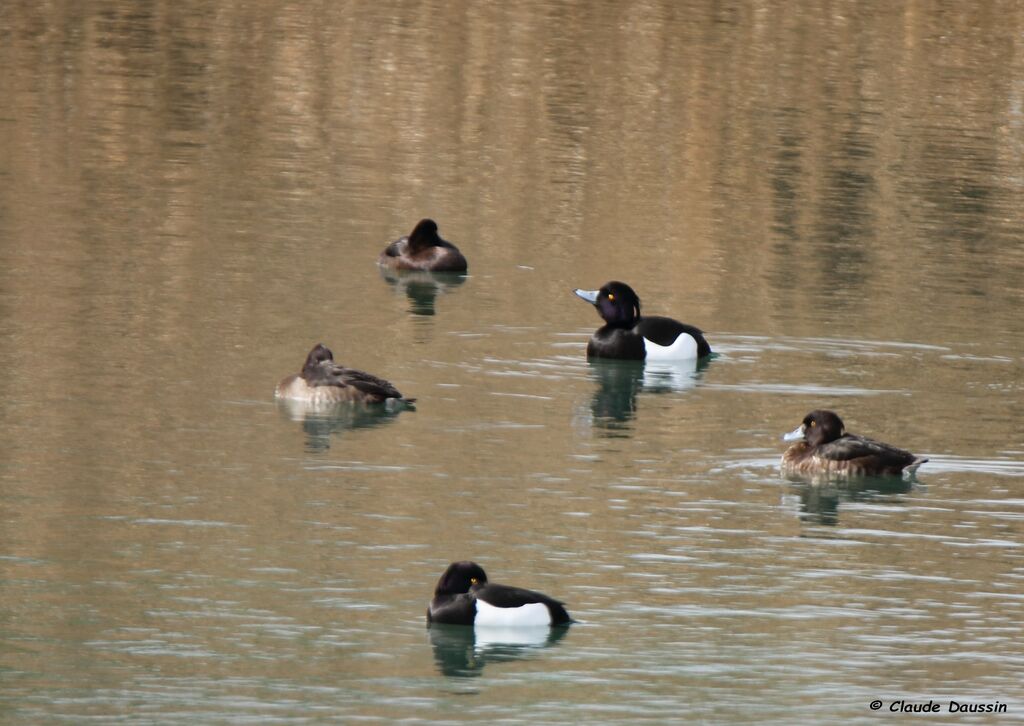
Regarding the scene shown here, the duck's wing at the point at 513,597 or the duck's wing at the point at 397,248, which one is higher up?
the duck's wing at the point at 397,248

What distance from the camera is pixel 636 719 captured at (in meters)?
12.5

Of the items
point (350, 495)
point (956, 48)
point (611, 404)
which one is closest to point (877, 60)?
point (956, 48)

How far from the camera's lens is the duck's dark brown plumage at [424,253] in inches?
1074

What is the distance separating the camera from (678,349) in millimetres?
22969

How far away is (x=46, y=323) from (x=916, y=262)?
41.4ft

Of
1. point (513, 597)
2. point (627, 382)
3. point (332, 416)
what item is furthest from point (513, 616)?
point (627, 382)

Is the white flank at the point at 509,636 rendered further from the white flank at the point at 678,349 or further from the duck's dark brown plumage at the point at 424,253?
the duck's dark brown plumage at the point at 424,253

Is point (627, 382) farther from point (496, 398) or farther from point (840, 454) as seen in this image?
point (840, 454)

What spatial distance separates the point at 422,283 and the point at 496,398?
6563mm

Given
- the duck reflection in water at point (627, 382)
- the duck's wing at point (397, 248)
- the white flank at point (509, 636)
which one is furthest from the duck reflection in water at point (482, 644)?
the duck's wing at point (397, 248)

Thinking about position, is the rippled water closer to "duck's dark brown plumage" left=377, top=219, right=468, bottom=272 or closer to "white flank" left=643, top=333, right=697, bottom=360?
"duck's dark brown plumage" left=377, top=219, right=468, bottom=272

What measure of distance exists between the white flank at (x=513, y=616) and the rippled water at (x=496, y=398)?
14 cm

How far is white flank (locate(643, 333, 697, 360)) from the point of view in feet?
75.2

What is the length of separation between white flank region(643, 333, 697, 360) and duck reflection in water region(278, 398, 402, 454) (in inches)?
155
